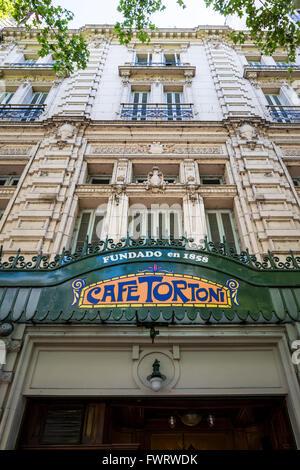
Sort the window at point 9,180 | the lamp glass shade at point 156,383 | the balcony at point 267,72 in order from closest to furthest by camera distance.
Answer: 1. the lamp glass shade at point 156,383
2. the window at point 9,180
3. the balcony at point 267,72

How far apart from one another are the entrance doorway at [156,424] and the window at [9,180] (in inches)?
328

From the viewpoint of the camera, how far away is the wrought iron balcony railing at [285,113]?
12732 millimetres

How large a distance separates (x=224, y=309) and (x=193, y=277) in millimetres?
853

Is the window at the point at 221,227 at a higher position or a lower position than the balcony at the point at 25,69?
lower

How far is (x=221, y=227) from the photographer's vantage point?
931cm

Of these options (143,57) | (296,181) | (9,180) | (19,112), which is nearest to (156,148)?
(296,181)

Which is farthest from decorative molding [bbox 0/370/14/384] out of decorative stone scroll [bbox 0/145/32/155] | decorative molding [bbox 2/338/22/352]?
decorative stone scroll [bbox 0/145/32/155]

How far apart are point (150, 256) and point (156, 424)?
4.06 meters

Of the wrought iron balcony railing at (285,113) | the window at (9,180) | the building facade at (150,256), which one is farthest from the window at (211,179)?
the window at (9,180)

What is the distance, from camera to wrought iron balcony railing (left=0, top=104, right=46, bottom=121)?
1272 cm

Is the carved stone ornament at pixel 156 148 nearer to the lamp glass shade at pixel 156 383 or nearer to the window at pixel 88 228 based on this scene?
the window at pixel 88 228

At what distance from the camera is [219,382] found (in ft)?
17.2

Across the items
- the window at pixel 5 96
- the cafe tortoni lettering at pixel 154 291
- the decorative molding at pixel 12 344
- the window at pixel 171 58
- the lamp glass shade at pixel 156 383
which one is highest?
Answer: the window at pixel 171 58

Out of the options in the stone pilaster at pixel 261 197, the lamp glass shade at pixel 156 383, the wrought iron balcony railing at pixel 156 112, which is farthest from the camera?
the wrought iron balcony railing at pixel 156 112
